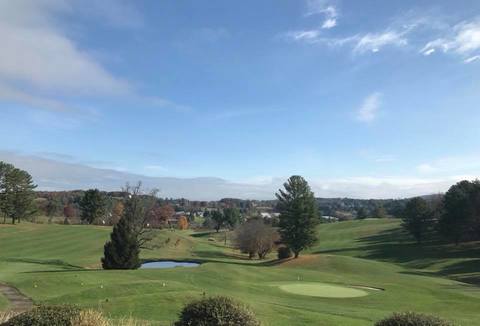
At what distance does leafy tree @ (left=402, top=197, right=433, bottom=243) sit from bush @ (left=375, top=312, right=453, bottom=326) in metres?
75.3

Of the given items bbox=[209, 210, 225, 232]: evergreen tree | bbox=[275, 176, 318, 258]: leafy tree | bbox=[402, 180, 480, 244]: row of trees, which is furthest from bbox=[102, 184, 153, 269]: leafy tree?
bbox=[209, 210, 225, 232]: evergreen tree

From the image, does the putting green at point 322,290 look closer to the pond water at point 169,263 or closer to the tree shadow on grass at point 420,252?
the tree shadow on grass at point 420,252

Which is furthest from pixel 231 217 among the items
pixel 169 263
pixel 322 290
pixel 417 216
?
pixel 322 290

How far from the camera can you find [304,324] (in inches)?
608

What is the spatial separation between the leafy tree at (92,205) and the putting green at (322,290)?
238 feet

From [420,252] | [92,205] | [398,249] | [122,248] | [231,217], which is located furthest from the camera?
[231,217]

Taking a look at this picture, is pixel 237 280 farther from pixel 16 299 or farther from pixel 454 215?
pixel 454 215

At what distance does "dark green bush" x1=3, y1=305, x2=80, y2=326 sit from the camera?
902cm

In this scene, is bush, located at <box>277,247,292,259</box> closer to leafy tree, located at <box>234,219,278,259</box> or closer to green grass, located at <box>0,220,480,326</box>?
green grass, located at <box>0,220,480,326</box>

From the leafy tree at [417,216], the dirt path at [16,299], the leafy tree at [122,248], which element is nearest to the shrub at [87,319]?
the dirt path at [16,299]

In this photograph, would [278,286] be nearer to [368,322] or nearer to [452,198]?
[368,322]

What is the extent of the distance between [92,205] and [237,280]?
72.7m

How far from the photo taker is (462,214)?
69938 mm

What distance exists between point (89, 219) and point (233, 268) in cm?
6899
